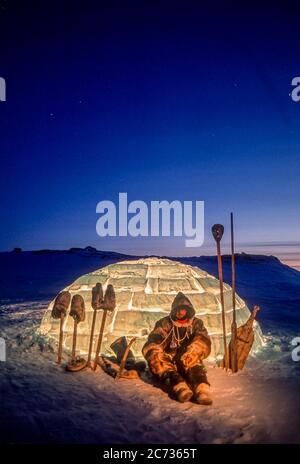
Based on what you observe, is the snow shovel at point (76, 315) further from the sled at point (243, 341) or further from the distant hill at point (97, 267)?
the distant hill at point (97, 267)

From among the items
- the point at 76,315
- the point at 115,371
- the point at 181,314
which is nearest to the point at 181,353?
the point at 181,314

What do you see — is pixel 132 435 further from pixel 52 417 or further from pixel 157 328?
pixel 157 328

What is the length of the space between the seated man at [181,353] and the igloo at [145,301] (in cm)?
75

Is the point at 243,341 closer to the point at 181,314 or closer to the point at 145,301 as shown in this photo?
the point at 181,314

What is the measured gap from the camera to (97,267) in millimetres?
31000

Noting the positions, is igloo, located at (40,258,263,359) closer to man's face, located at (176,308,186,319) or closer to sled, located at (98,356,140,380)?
sled, located at (98,356,140,380)

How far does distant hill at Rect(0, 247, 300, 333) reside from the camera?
596 inches

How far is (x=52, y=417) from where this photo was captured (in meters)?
3.95

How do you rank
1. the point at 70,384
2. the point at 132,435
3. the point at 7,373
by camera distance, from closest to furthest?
the point at 132,435 < the point at 70,384 < the point at 7,373

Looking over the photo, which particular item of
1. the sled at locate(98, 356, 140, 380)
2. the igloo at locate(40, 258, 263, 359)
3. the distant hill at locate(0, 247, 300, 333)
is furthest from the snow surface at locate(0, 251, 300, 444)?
the distant hill at locate(0, 247, 300, 333)

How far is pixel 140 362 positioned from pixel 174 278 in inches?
75.2

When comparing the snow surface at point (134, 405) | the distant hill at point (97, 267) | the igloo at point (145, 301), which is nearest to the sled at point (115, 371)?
the snow surface at point (134, 405)

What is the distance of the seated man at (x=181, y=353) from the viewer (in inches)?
175
